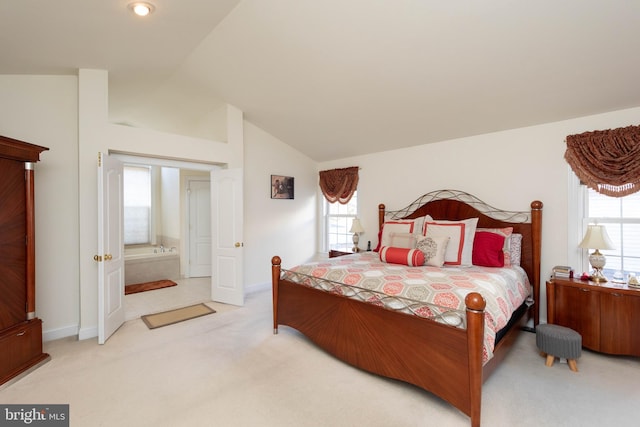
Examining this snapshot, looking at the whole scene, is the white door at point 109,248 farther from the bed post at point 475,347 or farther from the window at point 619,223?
the window at point 619,223

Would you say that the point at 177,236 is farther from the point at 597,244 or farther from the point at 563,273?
the point at 597,244

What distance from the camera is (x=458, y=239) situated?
10.6 feet

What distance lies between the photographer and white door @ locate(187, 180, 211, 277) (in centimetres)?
580

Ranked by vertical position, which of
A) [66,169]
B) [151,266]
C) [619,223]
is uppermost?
[66,169]

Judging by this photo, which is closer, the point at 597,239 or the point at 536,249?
the point at 597,239

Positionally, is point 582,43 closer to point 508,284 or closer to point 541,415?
point 508,284

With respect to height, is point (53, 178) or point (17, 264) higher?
point (53, 178)

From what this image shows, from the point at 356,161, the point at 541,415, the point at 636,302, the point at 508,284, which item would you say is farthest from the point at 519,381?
the point at 356,161

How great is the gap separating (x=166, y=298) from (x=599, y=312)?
526 centimetres

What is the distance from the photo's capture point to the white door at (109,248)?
2975mm

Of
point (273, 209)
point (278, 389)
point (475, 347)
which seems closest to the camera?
point (475, 347)

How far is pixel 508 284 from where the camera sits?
263 cm

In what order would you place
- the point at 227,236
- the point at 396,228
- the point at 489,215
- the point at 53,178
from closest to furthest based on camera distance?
1. the point at 53,178
2. the point at 489,215
3. the point at 396,228
4. the point at 227,236
